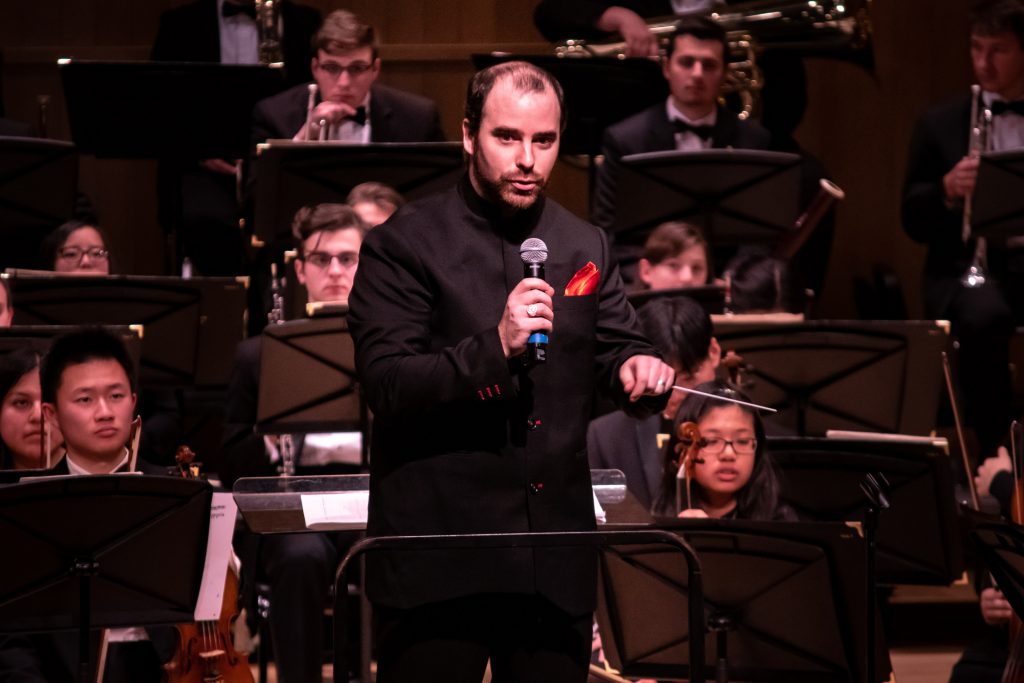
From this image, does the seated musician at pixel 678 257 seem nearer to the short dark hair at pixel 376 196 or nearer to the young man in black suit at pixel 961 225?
the short dark hair at pixel 376 196

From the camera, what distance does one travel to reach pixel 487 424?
2197 mm

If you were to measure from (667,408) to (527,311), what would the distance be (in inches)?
83.6

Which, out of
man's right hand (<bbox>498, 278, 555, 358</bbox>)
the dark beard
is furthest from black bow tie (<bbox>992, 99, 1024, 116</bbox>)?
man's right hand (<bbox>498, 278, 555, 358</bbox>)

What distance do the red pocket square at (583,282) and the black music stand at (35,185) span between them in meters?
3.28

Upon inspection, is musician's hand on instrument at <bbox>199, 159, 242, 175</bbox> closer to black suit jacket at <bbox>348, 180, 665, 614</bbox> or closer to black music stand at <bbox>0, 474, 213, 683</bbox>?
black music stand at <bbox>0, 474, 213, 683</bbox>

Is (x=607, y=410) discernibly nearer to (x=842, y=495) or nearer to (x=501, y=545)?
(x=842, y=495)

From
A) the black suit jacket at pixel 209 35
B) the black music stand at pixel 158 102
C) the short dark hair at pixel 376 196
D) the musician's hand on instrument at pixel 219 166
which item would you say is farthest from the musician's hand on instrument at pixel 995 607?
the black suit jacket at pixel 209 35

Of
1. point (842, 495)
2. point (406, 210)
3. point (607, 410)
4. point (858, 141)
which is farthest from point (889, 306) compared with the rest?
point (406, 210)

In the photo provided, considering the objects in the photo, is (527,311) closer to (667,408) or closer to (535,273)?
(535,273)

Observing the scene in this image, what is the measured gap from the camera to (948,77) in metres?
6.99

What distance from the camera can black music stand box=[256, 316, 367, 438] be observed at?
395 centimetres

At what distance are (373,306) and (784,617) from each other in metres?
1.26

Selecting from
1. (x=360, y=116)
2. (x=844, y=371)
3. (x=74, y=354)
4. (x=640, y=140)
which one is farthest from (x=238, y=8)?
(x=844, y=371)

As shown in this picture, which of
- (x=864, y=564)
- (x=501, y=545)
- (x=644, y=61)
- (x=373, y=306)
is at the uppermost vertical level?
(x=644, y=61)
